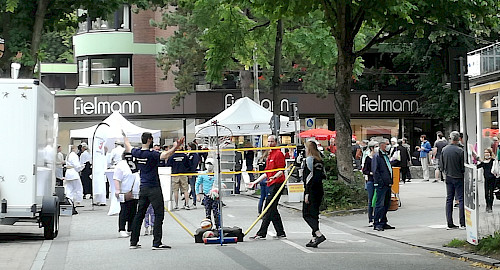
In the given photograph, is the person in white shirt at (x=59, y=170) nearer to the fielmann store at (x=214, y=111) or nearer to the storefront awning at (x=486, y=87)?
the storefront awning at (x=486, y=87)

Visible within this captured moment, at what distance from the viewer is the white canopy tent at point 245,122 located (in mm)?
31906

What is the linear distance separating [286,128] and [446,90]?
52.9 ft

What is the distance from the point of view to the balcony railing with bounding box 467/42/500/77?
3356 centimetres

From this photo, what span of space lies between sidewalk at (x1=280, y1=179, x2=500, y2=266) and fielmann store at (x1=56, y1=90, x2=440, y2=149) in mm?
20206

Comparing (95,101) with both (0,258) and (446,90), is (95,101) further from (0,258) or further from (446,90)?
(0,258)

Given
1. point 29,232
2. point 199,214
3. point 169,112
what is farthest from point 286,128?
point 169,112

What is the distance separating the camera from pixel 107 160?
28.6m

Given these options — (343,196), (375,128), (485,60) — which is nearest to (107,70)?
(375,128)

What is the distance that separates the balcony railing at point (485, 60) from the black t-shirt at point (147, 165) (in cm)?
2102

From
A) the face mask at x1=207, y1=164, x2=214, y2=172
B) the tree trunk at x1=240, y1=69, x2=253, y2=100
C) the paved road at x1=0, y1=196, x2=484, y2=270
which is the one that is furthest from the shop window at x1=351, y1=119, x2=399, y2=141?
the paved road at x1=0, y1=196, x2=484, y2=270

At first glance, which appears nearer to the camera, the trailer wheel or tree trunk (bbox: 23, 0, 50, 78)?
the trailer wheel

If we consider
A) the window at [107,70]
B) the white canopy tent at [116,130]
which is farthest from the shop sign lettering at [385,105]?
the white canopy tent at [116,130]

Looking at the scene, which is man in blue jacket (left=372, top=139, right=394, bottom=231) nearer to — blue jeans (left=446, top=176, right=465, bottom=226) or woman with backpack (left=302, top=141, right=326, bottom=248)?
blue jeans (left=446, top=176, right=465, bottom=226)

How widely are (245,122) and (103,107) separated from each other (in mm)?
19385
